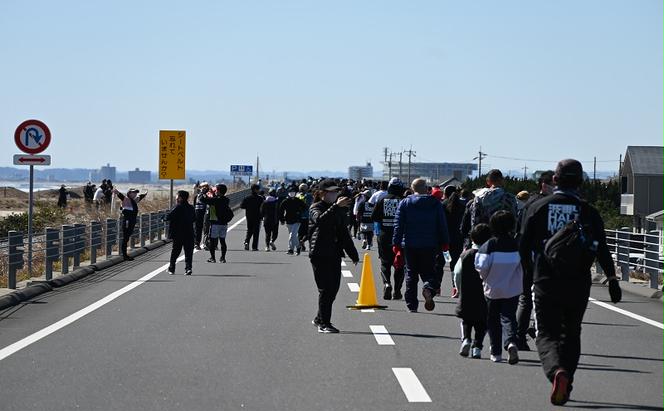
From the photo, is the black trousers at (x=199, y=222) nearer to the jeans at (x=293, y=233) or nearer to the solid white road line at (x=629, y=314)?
the jeans at (x=293, y=233)

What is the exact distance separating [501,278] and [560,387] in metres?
2.54

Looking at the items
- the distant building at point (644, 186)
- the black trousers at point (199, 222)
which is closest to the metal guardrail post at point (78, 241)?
the black trousers at point (199, 222)

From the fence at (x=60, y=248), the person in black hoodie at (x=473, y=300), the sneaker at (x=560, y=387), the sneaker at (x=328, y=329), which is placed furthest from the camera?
the fence at (x=60, y=248)

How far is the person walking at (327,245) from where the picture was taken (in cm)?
1245

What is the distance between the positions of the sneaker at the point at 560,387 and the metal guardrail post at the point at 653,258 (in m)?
11.7

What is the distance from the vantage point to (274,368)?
32.0 ft

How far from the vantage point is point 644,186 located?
277 ft

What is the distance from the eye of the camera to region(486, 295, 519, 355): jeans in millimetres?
10170

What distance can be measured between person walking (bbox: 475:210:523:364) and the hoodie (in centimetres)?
362

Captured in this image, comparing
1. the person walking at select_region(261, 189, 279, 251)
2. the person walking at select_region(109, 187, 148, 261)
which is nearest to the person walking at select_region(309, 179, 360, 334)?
the person walking at select_region(109, 187, 148, 261)

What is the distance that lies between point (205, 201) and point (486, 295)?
17252mm

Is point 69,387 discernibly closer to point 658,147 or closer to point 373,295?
point 373,295

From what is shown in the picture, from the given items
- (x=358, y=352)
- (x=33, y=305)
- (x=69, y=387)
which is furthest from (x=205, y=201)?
(x=69, y=387)

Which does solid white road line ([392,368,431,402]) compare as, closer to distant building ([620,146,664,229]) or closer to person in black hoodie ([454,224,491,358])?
person in black hoodie ([454,224,491,358])
